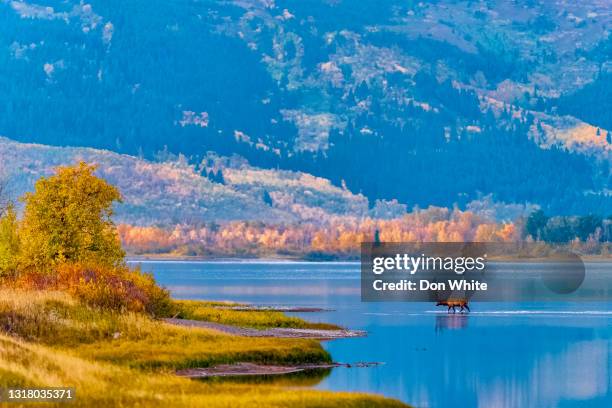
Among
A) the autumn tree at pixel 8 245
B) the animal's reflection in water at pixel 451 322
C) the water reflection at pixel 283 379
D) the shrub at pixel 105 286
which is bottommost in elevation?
the water reflection at pixel 283 379

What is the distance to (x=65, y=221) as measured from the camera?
8806 centimetres

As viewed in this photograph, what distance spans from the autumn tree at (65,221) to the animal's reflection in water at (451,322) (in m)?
30.9

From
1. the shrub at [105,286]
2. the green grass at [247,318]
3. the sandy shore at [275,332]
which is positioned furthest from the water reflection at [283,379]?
the green grass at [247,318]

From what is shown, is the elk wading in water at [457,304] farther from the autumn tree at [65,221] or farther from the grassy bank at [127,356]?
the grassy bank at [127,356]

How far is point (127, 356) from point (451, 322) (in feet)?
188

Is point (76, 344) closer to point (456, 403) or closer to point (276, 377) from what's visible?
point (276, 377)

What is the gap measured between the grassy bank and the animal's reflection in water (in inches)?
1337

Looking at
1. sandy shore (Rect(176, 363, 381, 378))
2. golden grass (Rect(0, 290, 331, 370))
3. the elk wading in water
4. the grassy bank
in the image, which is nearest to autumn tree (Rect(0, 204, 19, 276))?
the grassy bank

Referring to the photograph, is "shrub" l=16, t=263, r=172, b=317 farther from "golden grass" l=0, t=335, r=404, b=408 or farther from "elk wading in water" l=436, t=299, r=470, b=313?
"elk wading in water" l=436, t=299, r=470, b=313

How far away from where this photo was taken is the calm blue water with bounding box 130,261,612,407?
222 ft

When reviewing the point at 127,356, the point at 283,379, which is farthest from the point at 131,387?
the point at 283,379

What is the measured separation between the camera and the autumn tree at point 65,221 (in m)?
87.5

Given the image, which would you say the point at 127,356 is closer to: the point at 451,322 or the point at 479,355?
the point at 479,355

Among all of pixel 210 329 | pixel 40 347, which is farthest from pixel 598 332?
pixel 40 347
